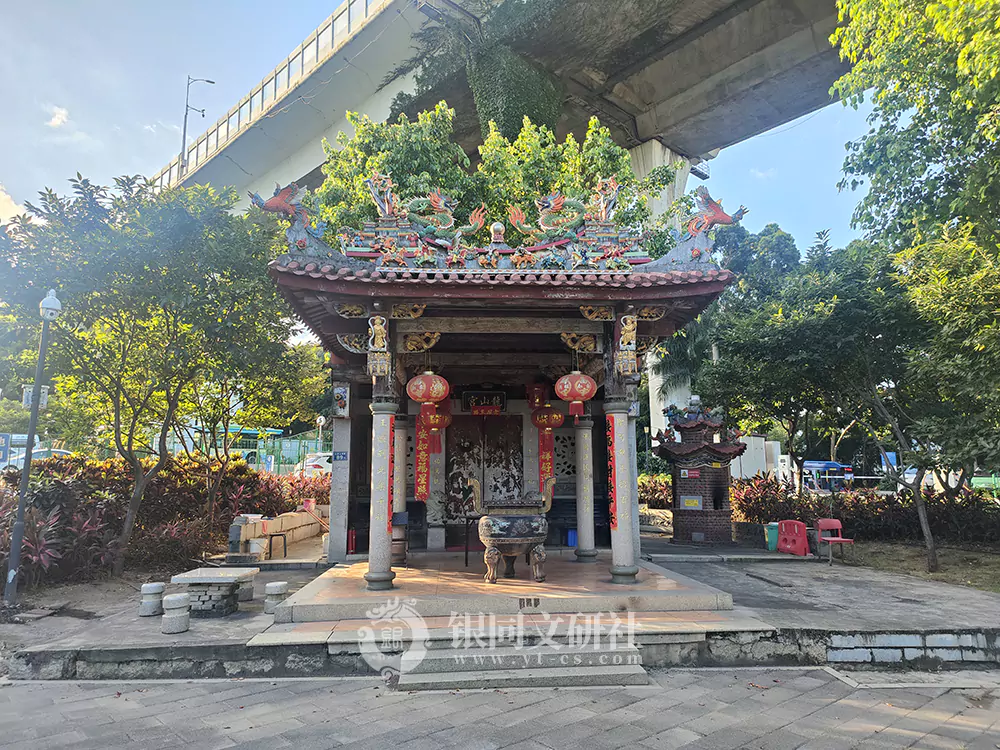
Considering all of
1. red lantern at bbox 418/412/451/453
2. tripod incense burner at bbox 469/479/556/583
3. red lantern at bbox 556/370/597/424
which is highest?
red lantern at bbox 556/370/597/424

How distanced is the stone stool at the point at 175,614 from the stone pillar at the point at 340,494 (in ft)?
14.2

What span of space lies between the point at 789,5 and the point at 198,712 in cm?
2152

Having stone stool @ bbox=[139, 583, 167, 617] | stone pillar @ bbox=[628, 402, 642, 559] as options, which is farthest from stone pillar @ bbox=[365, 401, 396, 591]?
stone pillar @ bbox=[628, 402, 642, 559]

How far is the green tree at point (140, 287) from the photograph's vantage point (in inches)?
373

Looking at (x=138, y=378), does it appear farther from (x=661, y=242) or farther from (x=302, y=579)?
(x=661, y=242)

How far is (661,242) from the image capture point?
15539 millimetres

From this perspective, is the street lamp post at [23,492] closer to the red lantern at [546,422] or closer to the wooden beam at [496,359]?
the wooden beam at [496,359]

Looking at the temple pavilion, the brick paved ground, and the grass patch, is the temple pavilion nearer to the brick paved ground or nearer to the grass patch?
A: the brick paved ground

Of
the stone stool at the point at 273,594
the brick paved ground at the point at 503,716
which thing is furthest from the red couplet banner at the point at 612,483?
the stone stool at the point at 273,594

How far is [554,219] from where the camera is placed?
7.62m

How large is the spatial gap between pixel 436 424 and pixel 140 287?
5.38 metres

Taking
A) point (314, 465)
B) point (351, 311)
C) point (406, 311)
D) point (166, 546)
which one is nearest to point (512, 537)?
point (406, 311)

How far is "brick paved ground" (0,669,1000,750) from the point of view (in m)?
4.01

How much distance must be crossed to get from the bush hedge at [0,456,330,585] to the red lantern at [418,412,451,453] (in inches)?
194
